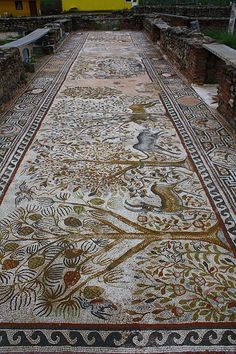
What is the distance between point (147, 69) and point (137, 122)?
2961 mm

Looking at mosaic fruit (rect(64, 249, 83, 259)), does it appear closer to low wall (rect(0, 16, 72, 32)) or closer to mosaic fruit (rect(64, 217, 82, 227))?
mosaic fruit (rect(64, 217, 82, 227))

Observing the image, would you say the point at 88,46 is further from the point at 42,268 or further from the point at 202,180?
the point at 42,268

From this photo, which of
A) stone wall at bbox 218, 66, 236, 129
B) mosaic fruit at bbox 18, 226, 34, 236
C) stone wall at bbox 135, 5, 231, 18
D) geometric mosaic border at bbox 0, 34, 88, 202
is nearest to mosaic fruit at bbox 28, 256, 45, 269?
mosaic fruit at bbox 18, 226, 34, 236

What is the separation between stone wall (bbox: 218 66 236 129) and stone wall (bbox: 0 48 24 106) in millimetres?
3026

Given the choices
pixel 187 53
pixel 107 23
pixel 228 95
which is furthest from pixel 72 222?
pixel 107 23

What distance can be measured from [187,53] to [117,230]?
4.70 meters

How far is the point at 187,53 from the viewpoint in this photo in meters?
6.03

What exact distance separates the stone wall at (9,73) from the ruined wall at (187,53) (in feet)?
9.78

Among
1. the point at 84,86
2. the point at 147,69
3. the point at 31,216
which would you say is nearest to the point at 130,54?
the point at 147,69

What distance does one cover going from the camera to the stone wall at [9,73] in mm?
4793

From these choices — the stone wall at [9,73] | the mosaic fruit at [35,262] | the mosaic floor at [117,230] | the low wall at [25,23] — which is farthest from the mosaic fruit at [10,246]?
the low wall at [25,23]

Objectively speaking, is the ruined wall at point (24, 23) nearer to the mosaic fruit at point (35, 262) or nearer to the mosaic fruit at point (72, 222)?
the mosaic fruit at point (72, 222)

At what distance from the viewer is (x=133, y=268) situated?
205 cm

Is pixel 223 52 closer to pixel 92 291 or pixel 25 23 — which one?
pixel 92 291
